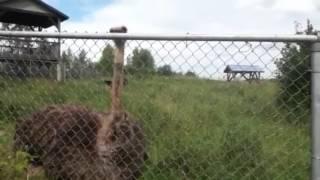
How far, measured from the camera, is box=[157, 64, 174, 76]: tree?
2953mm

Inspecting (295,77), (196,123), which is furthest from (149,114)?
(295,77)

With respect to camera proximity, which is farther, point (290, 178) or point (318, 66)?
point (290, 178)

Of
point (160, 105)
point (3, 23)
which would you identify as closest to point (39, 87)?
point (160, 105)

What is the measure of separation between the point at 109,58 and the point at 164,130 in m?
1.88

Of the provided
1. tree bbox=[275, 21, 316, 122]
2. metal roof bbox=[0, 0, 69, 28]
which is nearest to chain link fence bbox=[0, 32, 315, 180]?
tree bbox=[275, 21, 316, 122]

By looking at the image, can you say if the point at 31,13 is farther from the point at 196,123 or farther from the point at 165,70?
the point at 165,70

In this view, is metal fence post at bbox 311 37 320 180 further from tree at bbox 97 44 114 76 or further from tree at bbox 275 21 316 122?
tree at bbox 97 44 114 76

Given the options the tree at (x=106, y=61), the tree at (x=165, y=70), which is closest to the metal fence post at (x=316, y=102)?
the tree at (x=165, y=70)

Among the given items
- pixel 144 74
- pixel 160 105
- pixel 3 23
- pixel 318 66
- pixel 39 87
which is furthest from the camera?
pixel 3 23

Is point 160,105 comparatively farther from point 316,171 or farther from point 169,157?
point 316,171

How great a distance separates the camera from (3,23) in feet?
73.3

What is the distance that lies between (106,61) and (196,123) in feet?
3.23

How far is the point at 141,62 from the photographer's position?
3.11 m

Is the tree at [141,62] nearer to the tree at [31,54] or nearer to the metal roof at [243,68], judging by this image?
the metal roof at [243,68]
